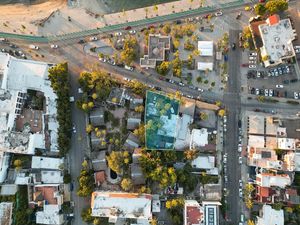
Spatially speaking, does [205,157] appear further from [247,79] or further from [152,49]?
[152,49]

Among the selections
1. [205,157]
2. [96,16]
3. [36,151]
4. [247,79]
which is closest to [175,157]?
[205,157]

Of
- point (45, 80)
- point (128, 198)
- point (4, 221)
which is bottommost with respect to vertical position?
point (4, 221)

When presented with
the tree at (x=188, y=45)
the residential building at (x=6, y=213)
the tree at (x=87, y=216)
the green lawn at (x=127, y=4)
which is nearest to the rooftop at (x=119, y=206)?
the tree at (x=87, y=216)

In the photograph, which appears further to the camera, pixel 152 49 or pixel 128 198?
pixel 152 49

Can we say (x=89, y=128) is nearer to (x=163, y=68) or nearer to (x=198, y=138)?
(x=163, y=68)

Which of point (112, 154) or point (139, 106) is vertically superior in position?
point (139, 106)

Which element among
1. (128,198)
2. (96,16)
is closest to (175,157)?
(128,198)

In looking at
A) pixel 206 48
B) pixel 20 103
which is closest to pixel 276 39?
pixel 206 48
